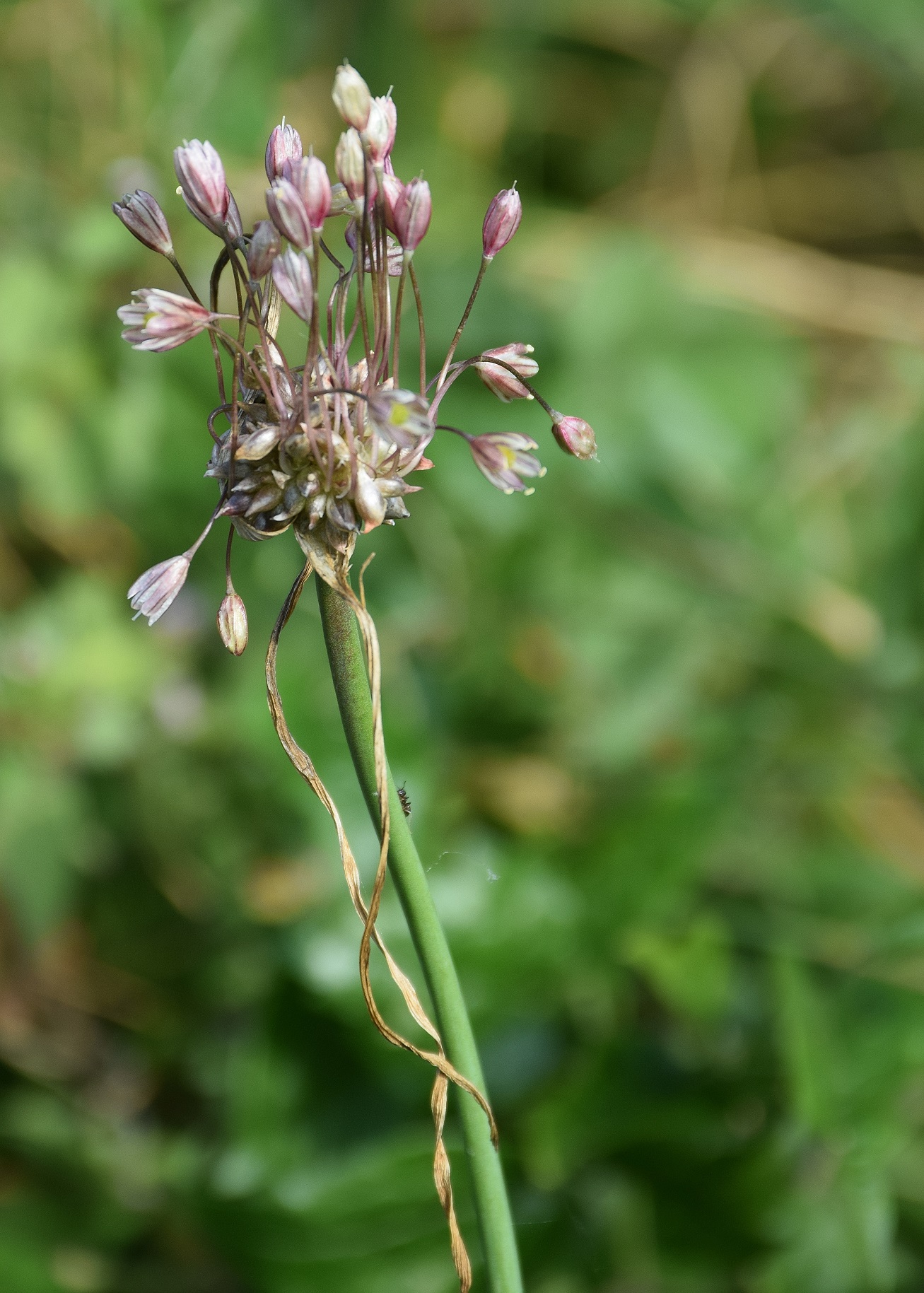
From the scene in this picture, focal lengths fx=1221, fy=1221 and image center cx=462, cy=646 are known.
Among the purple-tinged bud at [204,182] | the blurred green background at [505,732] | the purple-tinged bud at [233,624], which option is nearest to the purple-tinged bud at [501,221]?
the purple-tinged bud at [204,182]

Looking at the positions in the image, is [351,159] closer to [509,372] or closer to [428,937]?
[509,372]

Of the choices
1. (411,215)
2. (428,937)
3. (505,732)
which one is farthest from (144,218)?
(505,732)

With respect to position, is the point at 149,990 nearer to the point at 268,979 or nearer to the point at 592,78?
the point at 268,979

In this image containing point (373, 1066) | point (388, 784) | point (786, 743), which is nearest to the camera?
point (388, 784)

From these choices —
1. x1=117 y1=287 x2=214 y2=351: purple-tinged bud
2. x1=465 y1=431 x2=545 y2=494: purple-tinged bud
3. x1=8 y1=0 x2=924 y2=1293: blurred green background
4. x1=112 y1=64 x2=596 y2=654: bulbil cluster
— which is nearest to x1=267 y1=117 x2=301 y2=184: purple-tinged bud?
x1=112 y1=64 x2=596 y2=654: bulbil cluster

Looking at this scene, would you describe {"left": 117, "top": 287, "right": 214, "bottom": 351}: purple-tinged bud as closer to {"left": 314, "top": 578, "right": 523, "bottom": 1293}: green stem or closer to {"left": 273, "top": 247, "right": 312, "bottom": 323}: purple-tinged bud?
{"left": 273, "top": 247, "right": 312, "bottom": 323}: purple-tinged bud

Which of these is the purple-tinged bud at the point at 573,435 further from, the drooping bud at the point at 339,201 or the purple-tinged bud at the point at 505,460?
the drooping bud at the point at 339,201

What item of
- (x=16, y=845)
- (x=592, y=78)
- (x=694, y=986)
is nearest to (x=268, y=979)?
(x=16, y=845)
